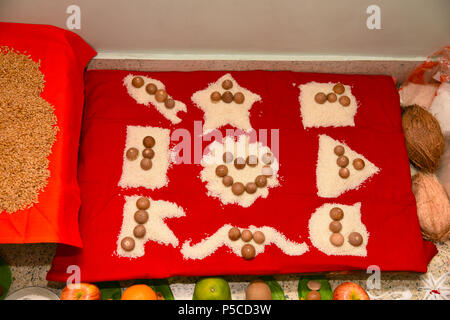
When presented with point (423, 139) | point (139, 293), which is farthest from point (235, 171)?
point (423, 139)

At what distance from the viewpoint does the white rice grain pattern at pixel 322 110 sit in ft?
6.34

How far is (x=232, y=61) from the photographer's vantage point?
78.6 inches

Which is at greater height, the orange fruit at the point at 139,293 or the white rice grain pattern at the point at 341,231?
the white rice grain pattern at the point at 341,231

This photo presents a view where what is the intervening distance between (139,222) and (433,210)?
1.26m

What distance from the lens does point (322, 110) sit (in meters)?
1.95

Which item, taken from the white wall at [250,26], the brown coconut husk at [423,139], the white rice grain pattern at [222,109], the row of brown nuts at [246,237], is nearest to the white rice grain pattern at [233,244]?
the row of brown nuts at [246,237]

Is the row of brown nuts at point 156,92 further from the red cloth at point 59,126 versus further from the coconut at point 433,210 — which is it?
the coconut at point 433,210

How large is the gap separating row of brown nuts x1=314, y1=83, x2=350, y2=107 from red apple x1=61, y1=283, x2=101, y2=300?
1262 mm

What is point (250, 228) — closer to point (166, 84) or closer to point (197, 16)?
point (166, 84)

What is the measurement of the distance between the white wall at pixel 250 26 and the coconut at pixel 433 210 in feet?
2.15

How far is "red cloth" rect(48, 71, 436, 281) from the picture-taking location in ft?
5.52

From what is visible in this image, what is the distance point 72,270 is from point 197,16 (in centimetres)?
118

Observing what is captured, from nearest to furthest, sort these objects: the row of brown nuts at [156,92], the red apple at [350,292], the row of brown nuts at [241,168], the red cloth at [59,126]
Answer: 1. the red cloth at [59,126]
2. the red apple at [350,292]
3. the row of brown nuts at [241,168]
4. the row of brown nuts at [156,92]

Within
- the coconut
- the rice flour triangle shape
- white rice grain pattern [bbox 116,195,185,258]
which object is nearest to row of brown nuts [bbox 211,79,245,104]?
the rice flour triangle shape
